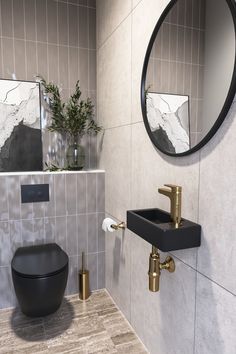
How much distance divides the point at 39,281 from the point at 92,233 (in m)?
0.74

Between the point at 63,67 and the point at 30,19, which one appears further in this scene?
Result: the point at 63,67

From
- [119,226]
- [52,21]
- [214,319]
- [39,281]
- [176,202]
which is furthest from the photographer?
[52,21]

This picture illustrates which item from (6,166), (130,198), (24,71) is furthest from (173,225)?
(24,71)

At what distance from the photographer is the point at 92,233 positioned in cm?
227

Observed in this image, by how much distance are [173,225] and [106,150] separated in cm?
117

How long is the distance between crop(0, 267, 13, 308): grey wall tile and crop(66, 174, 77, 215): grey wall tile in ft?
2.06

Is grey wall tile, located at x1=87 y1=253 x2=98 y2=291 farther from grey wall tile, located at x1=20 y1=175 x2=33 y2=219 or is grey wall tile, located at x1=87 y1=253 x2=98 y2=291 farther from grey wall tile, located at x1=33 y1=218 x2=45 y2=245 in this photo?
grey wall tile, located at x1=20 y1=175 x2=33 y2=219

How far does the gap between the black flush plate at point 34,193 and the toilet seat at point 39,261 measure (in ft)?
1.16

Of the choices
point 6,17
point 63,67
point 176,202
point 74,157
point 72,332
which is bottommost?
point 72,332

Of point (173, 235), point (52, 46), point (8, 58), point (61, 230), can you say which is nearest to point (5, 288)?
point (61, 230)

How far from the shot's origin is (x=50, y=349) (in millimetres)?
1650

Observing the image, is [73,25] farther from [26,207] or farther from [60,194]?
[26,207]

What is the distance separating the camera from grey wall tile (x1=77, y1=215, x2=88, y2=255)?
2.22 metres

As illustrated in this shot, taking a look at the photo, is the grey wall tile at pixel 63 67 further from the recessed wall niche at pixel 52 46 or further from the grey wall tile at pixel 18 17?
the grey wall tile at pixel 18 17
